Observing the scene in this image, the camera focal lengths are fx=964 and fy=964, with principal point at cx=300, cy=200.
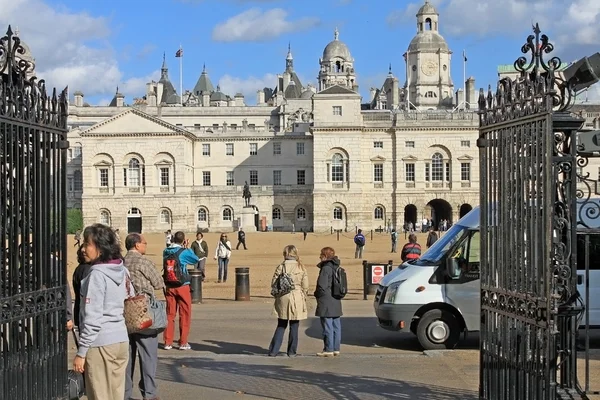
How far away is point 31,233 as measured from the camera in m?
8.14

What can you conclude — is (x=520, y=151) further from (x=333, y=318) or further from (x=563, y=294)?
(x=333, y=318)

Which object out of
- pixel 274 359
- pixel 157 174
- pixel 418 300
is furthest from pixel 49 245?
pixel 157 174

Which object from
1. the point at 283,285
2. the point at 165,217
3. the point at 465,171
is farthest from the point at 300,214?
the point at 283,285

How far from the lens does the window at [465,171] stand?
88750mm

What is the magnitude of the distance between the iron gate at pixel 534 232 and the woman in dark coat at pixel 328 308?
5446 millimetres

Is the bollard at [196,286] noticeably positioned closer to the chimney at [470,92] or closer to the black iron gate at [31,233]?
the black iron gate at [31,233]

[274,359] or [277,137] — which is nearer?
[274,359]

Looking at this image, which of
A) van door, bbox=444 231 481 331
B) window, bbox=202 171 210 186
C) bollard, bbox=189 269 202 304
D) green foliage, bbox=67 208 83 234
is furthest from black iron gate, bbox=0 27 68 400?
window, bbox=202 171 210 186

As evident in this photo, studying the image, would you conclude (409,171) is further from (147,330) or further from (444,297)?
(147,330)

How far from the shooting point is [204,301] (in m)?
23.1

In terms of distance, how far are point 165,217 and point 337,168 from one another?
1670cm

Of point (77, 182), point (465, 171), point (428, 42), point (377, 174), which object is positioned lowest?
point (77, 182)

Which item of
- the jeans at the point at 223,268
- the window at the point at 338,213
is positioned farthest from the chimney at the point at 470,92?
the jeans at the point at 223,268

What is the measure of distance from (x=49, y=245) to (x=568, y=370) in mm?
4458
